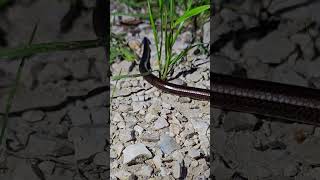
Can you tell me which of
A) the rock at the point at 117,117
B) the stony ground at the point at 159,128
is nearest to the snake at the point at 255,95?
the stony ground at the point at 159,128

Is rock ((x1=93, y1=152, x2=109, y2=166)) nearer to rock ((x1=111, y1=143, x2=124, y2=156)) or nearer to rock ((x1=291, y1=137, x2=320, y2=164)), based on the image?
rock ((x1=111, y1=143, x2=124, y2=156))

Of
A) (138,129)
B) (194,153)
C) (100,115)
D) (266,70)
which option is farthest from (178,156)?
(266,70)

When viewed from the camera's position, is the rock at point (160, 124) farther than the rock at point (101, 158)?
Yes

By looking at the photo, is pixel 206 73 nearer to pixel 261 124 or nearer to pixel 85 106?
pixel 261 124

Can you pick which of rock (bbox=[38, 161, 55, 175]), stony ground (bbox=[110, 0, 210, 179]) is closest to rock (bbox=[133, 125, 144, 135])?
stony ground (bbox=[110, 0, 210, 179])

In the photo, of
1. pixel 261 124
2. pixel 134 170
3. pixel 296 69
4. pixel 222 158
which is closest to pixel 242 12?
pixel 296 69

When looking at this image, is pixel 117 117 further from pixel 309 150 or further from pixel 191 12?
pixel 309 150

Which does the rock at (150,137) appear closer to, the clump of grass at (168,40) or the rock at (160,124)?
the rock at (160,124)
